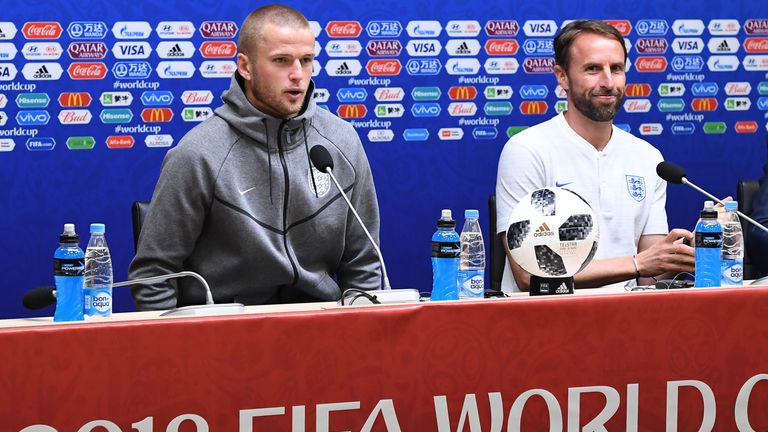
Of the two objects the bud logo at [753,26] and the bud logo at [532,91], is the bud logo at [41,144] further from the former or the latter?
the bud logo at [753,26]

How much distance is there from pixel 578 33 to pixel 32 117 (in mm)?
2081

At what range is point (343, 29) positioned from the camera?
14.4ft

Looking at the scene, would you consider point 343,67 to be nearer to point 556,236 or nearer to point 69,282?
point 556,236

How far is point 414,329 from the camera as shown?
6.95 ft

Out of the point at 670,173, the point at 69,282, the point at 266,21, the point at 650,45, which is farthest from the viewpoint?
the point at 650,45

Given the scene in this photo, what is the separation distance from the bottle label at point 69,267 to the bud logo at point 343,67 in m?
2.33

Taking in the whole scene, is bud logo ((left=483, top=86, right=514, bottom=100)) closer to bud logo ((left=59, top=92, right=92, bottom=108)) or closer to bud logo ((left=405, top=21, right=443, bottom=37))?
bud logo ((left=405, top=21, right=443, bottom=37))

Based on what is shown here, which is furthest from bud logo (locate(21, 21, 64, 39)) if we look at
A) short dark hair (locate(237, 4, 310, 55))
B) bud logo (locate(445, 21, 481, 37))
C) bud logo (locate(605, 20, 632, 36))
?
bud logo (locate(605, 20, 632, 36))

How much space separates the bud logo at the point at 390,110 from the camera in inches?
176

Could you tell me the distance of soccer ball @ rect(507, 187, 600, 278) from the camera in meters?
2.37

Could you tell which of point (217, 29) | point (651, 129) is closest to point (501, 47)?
point (651, 129)

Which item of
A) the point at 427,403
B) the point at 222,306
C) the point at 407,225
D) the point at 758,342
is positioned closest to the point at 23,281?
the point at 407,225

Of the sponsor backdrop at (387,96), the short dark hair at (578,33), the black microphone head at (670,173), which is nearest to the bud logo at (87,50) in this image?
Answer: the sponsor backdrop at (387,96)

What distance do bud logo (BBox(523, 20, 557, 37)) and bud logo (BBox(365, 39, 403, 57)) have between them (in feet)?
1.82
